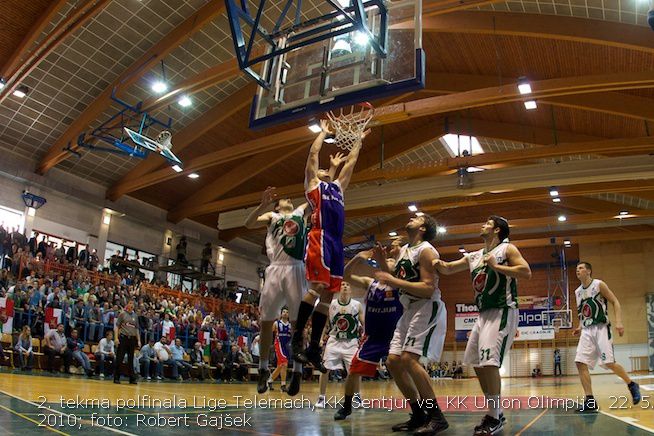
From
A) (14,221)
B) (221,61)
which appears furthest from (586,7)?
(14,221)

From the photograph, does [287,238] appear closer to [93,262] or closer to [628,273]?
[93,262]

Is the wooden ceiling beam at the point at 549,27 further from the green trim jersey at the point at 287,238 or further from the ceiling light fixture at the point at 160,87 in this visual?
the green trim jersey at the point at 287,238

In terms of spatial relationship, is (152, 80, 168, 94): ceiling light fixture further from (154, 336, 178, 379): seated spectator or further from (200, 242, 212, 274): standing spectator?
(200, 242, 212, 274): standing spectator

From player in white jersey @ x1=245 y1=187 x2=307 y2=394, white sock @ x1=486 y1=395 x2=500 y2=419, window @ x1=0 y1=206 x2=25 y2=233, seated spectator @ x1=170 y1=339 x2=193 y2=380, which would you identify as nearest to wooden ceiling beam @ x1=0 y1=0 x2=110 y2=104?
window @ x1=0 y1=206 x2=25 y2=233

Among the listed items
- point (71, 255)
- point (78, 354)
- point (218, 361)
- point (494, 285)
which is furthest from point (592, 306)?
point (71, 255)

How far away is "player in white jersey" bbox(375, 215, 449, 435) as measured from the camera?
5.39m

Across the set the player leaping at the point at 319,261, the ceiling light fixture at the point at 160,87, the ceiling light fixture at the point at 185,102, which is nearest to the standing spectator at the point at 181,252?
the ceiling light fixture at the point at 185,102

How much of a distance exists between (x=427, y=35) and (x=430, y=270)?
1398 centimetres

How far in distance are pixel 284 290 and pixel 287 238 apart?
1.89 ft

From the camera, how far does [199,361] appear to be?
19484 mm

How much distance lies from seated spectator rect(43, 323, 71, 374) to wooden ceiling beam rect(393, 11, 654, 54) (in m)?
13.2

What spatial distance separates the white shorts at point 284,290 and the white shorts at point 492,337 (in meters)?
1.87

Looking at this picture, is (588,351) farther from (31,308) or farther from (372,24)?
(31,308)

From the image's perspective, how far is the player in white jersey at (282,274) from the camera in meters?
6.07
